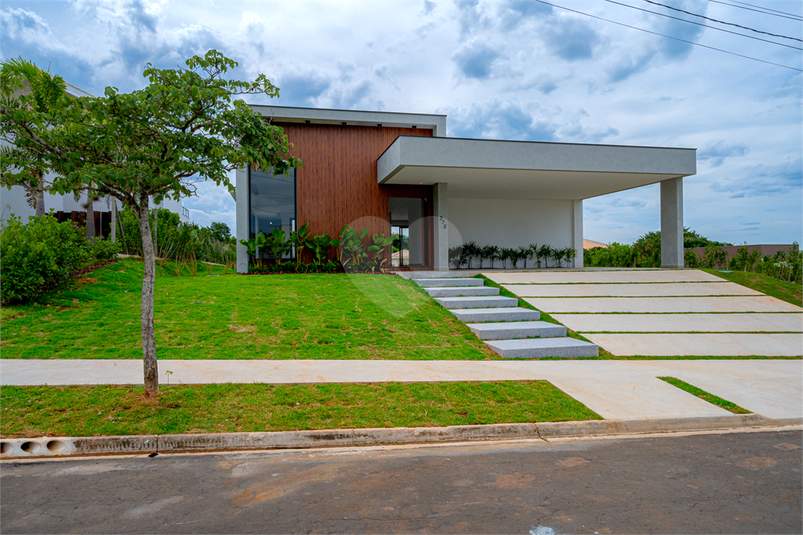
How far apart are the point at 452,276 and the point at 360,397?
351 inches

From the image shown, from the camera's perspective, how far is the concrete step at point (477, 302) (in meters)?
11.4

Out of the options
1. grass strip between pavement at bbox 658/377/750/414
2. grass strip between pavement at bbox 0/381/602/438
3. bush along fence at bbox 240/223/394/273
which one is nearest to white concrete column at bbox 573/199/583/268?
bush along fence at bbox 240/223/394/273

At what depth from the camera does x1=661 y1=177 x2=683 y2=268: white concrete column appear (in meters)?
15.9

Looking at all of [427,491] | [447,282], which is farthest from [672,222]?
[427,491]

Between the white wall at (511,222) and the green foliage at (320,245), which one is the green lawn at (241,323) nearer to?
the green foliage at (320,245)

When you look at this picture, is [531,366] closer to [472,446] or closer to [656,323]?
[472,446]

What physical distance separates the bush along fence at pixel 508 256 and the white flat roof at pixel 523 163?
3.45m

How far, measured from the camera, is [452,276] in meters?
14.4

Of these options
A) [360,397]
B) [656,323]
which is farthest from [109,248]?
[656,323]

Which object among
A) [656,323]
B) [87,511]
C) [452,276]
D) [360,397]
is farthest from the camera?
[452,276]

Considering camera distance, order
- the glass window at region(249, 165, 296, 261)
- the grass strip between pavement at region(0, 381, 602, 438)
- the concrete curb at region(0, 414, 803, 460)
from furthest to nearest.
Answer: the glass window at region(249, 165, 296, 261) < the grass strip between pavement at region(0, 381, 602, 438) < the concrete curb at region(0, 414, 803, 460)

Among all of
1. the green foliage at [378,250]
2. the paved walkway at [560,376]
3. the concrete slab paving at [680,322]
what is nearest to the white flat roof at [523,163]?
the green foliage at [378,250]

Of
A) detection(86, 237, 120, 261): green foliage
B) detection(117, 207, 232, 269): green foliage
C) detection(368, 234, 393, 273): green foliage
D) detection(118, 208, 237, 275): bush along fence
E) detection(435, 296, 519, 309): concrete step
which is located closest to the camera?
detection(435, 296, 519, 309): concrete step

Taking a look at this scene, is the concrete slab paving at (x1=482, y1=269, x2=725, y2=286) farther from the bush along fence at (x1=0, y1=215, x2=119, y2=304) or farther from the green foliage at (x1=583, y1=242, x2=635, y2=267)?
the bush along fence at (x1=0, y1=215, x2=119, y2=304)
